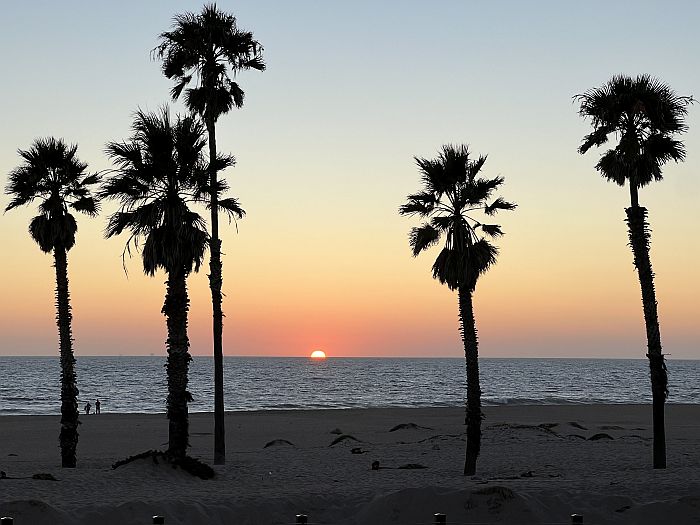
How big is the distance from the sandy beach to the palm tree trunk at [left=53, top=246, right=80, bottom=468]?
1146mm

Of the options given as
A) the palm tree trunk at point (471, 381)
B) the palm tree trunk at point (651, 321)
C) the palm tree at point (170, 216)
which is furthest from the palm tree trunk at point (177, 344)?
the palm tree trunk at point (651, 321)

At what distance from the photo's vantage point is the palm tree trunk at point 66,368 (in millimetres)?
30156

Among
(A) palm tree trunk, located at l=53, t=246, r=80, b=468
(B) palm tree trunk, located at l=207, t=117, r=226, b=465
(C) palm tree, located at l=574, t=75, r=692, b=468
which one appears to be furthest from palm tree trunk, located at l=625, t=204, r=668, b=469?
(A) palm tree trunk, located at l=53, t=246, r=80, b=468

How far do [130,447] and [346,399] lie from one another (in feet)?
231

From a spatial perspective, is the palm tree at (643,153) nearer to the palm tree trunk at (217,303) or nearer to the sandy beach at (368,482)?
the sandy beach at (368,482)

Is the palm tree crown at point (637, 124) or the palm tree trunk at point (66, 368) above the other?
the palm tree crown at point (637, 124)

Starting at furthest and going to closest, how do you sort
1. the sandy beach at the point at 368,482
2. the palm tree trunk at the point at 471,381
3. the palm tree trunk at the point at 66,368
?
1. the palm tree trunk at the point at 66,368
2. the palm tree trunk at the point at 471,381
3. the sandy beach at the point at 368,482

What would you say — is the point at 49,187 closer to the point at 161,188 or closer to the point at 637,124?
the point at 161,188

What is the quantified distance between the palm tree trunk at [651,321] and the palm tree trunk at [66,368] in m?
22.0

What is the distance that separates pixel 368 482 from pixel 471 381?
5.19 meters

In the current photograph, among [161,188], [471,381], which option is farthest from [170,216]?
[471,381]

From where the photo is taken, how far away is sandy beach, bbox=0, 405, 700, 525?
675 inches

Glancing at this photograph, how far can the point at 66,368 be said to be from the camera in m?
30.7

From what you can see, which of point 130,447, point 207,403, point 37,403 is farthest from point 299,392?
point 130,447
